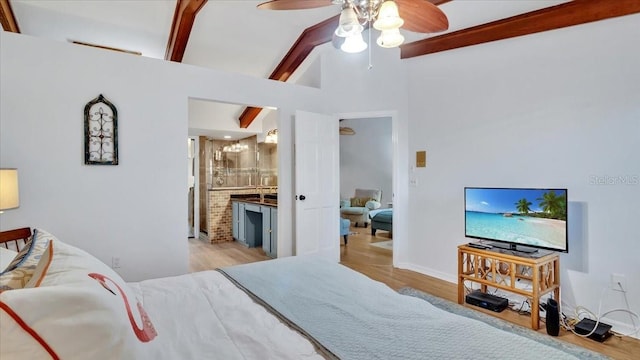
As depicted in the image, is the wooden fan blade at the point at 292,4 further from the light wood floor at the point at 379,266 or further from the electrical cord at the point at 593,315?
the electrical cord at the point at 593,315

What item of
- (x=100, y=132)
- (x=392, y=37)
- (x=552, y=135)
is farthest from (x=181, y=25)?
(x=552, y=135)

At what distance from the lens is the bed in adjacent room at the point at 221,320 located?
28.5 inches

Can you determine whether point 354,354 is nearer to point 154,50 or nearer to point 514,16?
point 514,16

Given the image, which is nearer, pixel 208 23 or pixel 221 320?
pixel 221 320

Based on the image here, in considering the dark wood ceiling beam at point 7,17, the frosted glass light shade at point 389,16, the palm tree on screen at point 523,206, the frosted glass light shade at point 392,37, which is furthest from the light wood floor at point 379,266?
the dark wood ceiling beam at point 7,17

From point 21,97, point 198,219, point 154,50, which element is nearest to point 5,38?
point 21,97

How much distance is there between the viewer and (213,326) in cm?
125

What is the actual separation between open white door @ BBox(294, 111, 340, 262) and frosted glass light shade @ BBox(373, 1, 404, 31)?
2.39 m

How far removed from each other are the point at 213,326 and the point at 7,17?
3.91 metres

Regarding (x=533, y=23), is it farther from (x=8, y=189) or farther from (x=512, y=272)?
(x=8, y=189)

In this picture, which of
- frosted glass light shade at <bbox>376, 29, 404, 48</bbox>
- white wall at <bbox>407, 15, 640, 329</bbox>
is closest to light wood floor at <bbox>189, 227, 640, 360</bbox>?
white wall at <bbox>407, 15, 640, 329</bbox>

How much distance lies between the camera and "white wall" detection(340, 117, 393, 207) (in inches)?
331

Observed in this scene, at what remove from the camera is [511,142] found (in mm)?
3113

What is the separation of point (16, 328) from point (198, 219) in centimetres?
591
